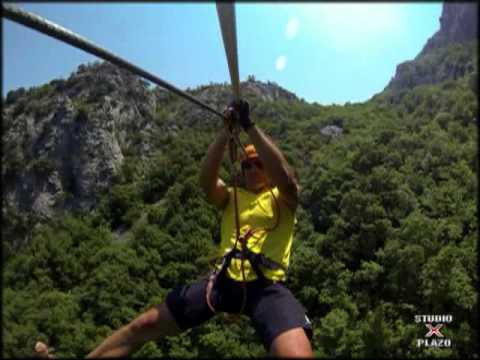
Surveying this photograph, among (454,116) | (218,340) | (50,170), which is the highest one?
(454,116)

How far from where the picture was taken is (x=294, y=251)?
38031 millimetres

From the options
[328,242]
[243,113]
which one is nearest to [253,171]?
[243,113]

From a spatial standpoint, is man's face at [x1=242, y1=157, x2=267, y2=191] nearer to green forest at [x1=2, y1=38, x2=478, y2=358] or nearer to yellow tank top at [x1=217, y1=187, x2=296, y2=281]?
yellow tank top at [x1=217, y1=187, x2=296, y2=281]

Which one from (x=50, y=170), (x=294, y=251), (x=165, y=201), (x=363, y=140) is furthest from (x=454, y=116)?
(x=50, y=170)

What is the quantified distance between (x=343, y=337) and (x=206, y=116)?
40.5m

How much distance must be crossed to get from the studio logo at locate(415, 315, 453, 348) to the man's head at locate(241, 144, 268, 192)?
26632 mm

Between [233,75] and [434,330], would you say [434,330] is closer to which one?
[434,330]

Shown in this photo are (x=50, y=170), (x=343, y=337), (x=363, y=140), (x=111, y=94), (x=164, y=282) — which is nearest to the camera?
(x=343, y=337)

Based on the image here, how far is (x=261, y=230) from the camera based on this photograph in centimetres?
271

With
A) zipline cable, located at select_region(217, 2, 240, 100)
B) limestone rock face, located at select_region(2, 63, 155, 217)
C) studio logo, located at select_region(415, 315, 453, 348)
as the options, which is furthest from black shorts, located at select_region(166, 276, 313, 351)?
limestone rock face, located at select_region(2, 63, 155, 217)

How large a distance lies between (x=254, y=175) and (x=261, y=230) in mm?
379

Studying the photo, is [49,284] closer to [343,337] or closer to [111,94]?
[343,337]

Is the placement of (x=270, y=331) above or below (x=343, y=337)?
above

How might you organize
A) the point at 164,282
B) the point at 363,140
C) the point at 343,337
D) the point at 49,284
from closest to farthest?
1. the point at 343,337
2. the point at 49,284
3. the point at 164,282
4. the point at 363,140
